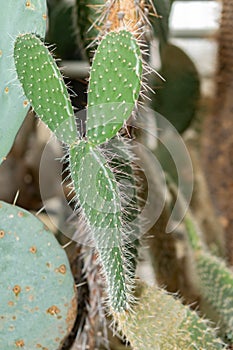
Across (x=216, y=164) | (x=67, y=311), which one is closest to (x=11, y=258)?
(x=67, y=311)

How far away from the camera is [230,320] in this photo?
38.3 inches

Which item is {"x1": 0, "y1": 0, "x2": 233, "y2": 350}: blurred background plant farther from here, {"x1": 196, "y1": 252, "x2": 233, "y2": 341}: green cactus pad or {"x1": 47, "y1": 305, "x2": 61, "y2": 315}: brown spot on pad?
{"x1": 47, "y1": 305, "x2": 61, "y2": 315}: brown spot on pad

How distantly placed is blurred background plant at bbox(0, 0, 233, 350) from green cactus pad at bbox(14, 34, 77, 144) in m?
0.22

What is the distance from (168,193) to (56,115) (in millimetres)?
692

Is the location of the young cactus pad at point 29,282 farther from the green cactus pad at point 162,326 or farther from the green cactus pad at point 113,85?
the green cactus pad at point 113,85

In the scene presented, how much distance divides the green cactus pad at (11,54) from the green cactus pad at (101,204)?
157mm

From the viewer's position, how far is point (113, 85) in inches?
26.1

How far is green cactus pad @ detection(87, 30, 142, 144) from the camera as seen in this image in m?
0.65

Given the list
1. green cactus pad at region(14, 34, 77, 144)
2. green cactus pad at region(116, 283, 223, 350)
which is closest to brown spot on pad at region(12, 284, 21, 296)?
green cactus pad at region(116, 283, 223, 350)

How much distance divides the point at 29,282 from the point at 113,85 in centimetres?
30

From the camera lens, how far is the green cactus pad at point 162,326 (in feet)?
2.67

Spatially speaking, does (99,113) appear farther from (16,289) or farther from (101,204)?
(16,289)

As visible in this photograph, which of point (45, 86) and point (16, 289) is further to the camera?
point (16, 289)

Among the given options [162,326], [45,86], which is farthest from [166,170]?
[45,86]
